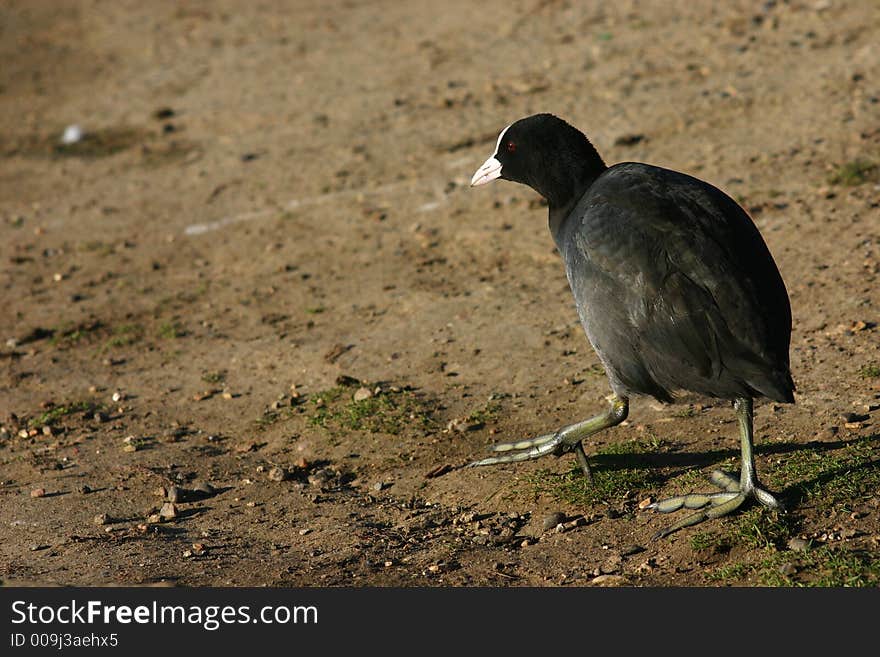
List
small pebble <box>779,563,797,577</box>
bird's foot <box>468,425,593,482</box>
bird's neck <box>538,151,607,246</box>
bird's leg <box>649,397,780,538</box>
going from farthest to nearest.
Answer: bird's neck <box>538,151,607,246</box>
bird's foot <box>468,425,593,482</box>
bird's leg <box>649,397,780,538</box>
small pebble <box>779,563,797,577</box>

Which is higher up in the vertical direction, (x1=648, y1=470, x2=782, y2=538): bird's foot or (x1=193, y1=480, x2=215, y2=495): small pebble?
(x1=648, y1=470, x2=782, y2=538): bird's foot

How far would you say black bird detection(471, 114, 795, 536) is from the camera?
12.8ft

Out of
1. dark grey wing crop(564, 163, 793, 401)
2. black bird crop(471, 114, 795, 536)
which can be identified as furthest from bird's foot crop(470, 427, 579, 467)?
dark grey wing crop(564, 163, 793, 401)

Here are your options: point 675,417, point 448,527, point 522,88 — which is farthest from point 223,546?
point 522,88

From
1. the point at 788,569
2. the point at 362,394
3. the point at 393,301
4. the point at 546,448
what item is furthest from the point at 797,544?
the point at 393,301

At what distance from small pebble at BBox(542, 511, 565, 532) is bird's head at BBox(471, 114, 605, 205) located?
1.29 m

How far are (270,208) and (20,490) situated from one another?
3.48 metres

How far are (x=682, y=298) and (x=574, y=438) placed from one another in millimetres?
890

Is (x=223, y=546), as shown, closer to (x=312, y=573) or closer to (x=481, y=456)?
(x=312, y=573)

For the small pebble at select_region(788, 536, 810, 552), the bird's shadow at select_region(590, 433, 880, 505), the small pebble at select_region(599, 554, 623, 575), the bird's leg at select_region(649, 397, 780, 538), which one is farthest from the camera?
the bird's shadow at select_region(590, 433, 880, 505)

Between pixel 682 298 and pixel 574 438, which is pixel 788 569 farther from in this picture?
pixel 574 438

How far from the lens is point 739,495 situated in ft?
13.2

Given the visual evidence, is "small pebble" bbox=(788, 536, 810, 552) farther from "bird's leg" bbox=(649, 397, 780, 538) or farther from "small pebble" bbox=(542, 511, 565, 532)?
"small pebble" bbox=(542, 511, 565, 532)

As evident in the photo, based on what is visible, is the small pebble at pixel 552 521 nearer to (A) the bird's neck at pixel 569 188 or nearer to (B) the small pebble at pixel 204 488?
(A) the bird's neck at pixel 569 188
